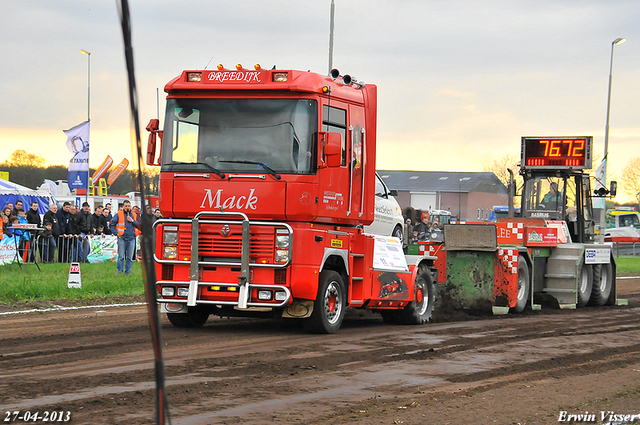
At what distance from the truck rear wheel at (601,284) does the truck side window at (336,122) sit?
29.6ft

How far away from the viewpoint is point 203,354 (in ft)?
29.1

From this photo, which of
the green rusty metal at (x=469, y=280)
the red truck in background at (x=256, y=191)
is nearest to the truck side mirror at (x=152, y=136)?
the red truck in background at (x=256, y=191)

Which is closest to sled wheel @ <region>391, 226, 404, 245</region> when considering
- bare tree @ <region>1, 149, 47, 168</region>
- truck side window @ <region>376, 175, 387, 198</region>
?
truck side window @ <region>376, 175, 387, 198</region>

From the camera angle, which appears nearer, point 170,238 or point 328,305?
point 170,238

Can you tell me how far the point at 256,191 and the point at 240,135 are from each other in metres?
0.78

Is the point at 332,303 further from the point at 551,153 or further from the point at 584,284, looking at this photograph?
the point at 584,284

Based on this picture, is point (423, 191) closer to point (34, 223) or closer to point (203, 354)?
point (34, 223)

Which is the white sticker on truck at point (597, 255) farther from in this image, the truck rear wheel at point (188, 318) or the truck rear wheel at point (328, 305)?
the truck rear wheel at point (188, 318)

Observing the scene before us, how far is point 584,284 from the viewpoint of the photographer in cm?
1758

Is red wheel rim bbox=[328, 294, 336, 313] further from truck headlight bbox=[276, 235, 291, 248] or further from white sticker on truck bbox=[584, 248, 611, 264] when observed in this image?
white sticker on truck bbox=[584, 248, 611, 264]

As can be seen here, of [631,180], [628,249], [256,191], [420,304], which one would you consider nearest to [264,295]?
[256,191]

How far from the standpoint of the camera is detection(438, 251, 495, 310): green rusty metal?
1480cm

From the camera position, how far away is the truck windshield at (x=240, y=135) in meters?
10.3

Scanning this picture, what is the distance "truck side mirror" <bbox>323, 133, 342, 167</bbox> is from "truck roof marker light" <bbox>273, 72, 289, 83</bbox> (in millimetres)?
896
